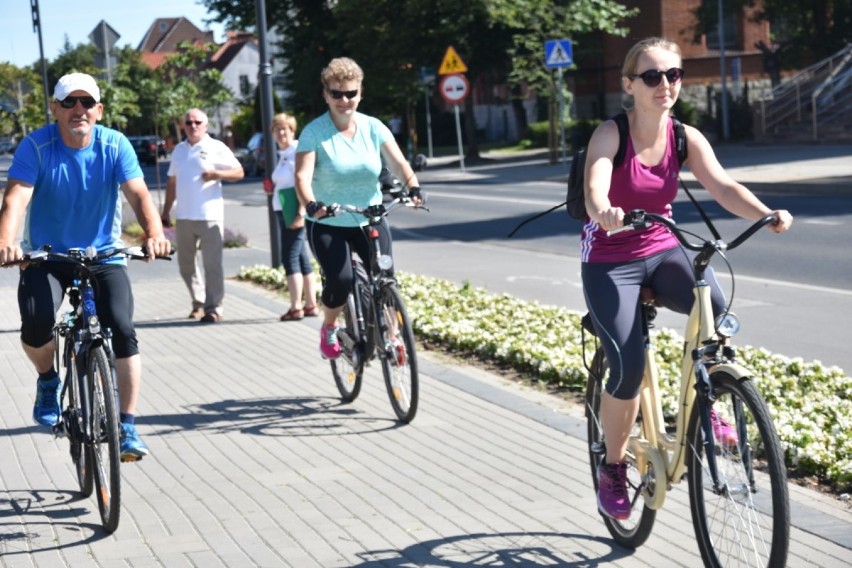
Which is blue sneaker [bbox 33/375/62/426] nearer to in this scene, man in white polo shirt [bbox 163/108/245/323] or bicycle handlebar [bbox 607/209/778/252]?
bicycle handlebar [bbox 607/209/778/252]

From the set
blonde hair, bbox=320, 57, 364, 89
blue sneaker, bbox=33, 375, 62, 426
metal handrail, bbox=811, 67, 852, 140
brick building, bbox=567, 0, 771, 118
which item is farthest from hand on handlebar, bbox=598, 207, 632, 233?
brick building, bbox=567, 0, 771, 118

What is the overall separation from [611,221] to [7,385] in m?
5.85

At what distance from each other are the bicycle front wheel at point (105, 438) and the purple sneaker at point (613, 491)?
1804mm

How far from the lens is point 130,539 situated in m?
5.29

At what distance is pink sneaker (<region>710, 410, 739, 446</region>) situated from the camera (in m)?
4.10

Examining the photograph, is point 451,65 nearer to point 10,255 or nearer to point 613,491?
point 10,255

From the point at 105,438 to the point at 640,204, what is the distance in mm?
2278

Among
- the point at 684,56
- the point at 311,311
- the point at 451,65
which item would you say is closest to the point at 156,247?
the point at 311,311

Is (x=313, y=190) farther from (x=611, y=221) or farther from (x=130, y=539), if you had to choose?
(x=611, y=221)

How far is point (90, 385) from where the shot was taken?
554cm

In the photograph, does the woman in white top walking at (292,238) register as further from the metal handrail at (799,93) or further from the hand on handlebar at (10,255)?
the metal handrail at (799,93)

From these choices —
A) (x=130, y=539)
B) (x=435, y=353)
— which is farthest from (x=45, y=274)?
(x=435, y=353)

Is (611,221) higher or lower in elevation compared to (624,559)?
higher

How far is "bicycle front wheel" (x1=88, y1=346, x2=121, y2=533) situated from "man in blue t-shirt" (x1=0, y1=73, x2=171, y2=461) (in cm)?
11
